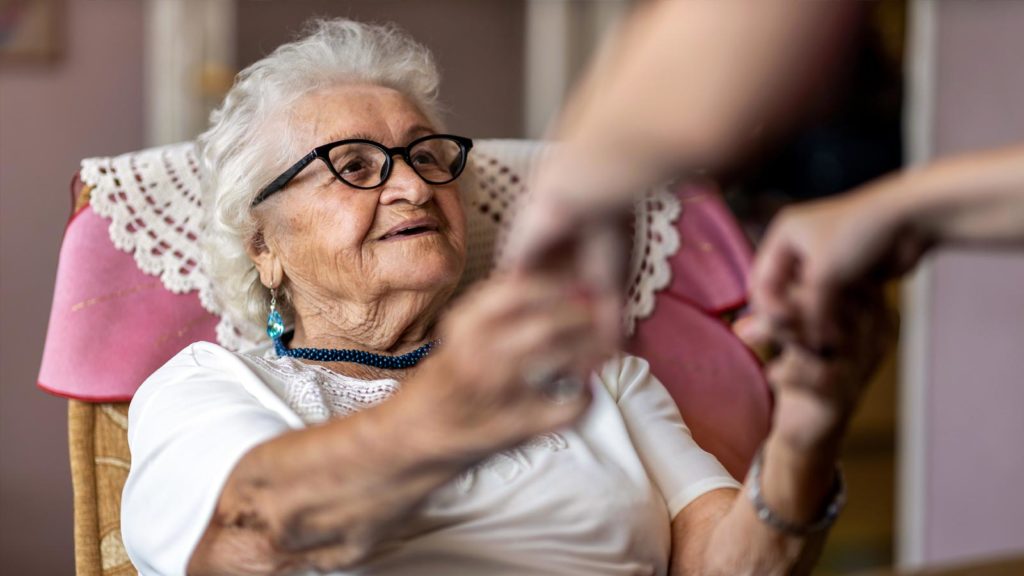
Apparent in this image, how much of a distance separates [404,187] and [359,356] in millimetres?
190

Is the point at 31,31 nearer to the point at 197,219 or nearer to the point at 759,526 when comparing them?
the point at 197,219

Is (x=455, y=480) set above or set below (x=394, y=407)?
below

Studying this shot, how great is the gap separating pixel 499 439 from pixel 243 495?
27 centimetres

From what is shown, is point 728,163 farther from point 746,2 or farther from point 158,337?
point 158,337

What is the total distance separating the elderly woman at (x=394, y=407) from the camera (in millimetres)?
670

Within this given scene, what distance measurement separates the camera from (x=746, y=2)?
0.50 meters

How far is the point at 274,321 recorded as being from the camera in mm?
1253

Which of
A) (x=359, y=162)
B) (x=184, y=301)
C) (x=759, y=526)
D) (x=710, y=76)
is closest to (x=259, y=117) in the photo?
(x=359, y=162)

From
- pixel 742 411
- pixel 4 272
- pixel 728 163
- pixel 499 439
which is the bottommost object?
pixel 4 272

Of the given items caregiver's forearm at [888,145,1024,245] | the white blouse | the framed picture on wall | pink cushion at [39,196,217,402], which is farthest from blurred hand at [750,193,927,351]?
the framed picture on wall

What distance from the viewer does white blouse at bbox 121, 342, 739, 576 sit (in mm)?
909

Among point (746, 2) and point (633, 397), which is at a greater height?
point (746, 2)

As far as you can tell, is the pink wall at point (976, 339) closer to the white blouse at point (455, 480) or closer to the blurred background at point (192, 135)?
the blurred background at point (192, 135)

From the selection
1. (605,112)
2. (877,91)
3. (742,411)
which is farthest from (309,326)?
(877,91)
